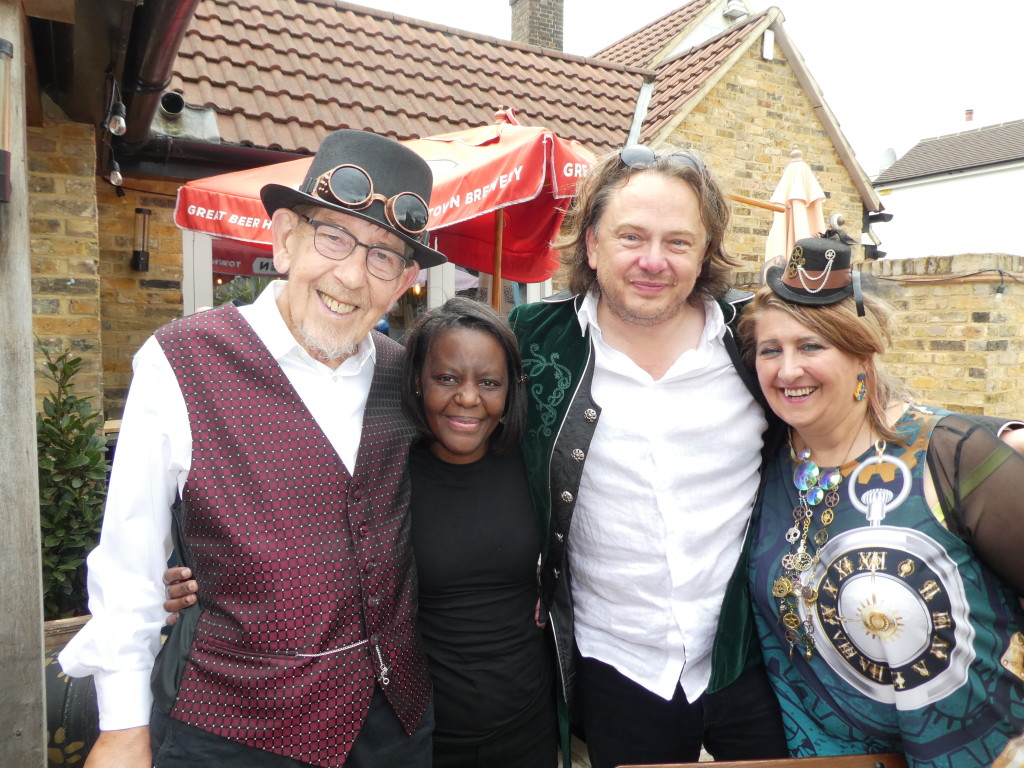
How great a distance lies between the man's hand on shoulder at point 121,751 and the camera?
1.49m

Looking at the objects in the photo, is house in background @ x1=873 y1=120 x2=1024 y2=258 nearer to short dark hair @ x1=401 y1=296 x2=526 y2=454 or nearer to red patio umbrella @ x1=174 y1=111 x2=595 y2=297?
red patio umbrella @ x1=174 y1=111 x2=595 y2=297

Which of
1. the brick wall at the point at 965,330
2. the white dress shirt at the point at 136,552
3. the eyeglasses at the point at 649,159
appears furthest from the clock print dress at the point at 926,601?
the brick wall at the point at 965,330

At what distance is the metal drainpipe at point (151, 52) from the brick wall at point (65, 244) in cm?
37

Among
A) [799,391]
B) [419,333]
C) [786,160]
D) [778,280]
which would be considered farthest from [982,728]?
[786,160]

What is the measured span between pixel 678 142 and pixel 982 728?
7398 millimetres

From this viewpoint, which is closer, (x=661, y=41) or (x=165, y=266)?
(x=165, y=266)

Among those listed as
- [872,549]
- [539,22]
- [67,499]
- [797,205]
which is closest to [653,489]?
[872,549]

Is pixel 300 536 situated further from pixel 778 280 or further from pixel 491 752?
pixel 778 280

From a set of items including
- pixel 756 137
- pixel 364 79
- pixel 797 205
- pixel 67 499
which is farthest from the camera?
pixel 756 137

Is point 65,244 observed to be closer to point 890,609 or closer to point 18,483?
point 18,483

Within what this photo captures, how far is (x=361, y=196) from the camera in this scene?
1749mm

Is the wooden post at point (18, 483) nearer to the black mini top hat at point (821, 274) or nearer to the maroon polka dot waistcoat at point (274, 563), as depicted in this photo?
the maroon polka dot waistcoat at point (274, 563)

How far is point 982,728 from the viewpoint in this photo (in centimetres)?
148

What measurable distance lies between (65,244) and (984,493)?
446 cm
